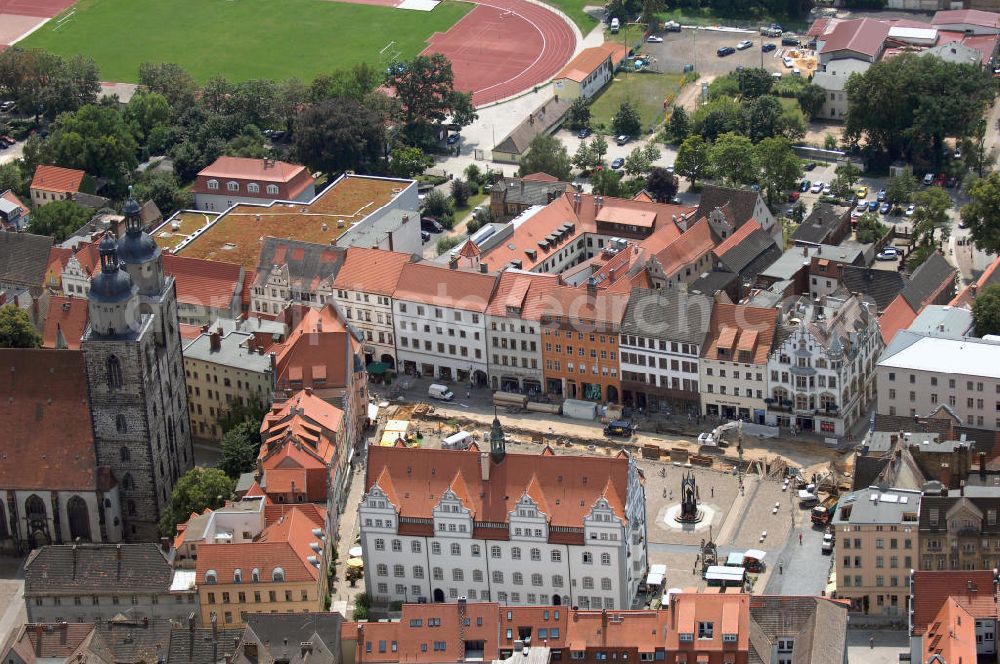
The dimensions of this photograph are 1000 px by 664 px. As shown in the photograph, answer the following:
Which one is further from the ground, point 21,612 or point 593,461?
point 593,461

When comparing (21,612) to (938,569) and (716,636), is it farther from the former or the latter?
(938,569)

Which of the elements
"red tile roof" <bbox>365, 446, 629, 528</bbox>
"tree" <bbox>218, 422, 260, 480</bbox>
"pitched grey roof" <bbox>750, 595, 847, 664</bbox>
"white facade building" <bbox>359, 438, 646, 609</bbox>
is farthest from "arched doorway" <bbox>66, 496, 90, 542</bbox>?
"pitched grey roof" <bbox>750, 595, 847, 664</bbox>

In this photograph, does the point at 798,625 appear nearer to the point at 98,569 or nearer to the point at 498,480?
the point at 498,480

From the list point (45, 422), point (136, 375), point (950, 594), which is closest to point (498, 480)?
point (136, 375)

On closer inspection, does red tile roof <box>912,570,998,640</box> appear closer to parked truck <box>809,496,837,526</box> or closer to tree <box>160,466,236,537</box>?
parked truck <box>809,496,837,526</box>

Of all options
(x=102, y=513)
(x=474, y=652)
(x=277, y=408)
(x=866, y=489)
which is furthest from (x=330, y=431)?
(x=866, y=489)

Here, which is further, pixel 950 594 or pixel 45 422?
pixel 45 422

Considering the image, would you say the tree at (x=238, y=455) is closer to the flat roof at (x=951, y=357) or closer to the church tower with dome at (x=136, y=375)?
the church tower with dome at (x=136, y=375)
